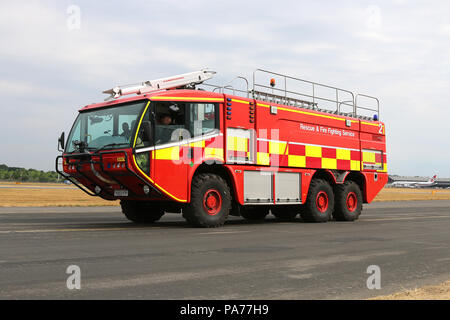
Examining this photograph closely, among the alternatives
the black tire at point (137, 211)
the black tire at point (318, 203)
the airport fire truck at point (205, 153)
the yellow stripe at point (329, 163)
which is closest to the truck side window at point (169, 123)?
the airport fire truck at point (205, 153)

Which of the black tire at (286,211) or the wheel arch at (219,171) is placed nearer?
the wheel arch at (219,171)

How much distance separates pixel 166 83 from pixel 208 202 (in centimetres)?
318

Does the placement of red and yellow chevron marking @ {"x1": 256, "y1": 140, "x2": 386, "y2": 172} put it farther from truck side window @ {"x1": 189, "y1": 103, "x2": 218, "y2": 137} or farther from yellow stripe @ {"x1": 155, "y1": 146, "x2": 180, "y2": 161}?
yellow stripe @ {"x1": 155, "y1": 146, "x2": 180, "y2": 161}

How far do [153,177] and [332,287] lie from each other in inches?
236

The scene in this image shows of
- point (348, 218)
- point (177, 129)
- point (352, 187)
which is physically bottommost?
point (348, 218)

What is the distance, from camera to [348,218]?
50.5ft

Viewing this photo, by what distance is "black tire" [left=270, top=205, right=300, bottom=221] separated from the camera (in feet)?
48.4

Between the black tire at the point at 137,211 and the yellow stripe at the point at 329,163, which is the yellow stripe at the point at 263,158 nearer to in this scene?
the yellow stripe at the point at 329,163

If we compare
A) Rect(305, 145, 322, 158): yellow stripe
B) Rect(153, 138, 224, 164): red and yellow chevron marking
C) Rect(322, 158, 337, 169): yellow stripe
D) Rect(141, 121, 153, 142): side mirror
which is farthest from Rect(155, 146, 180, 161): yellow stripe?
Rect(322, 158, 337, 169): yellow stripe

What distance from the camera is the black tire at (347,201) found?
49.9 ft

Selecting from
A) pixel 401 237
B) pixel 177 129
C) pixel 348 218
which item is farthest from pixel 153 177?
pixel 348 218

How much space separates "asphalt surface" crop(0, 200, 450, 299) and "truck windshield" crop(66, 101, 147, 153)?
1.97m

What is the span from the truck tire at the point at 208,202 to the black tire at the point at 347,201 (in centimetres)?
496

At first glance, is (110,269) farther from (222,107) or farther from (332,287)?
(222,107)
